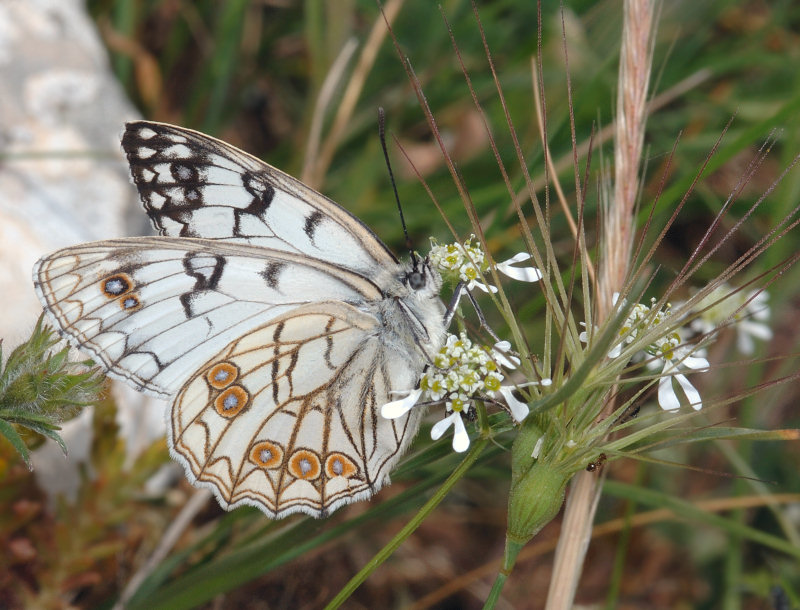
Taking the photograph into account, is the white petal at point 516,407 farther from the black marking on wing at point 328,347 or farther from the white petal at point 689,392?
the black marking on wing at point 328,347

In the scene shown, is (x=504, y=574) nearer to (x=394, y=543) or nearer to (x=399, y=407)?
(x=394, y=543)

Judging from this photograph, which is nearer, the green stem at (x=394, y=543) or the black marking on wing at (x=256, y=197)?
the green stem at (x=394, y=543)

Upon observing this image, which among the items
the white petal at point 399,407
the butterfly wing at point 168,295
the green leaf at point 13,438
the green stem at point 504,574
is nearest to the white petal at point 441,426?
the white petal at point 399,407

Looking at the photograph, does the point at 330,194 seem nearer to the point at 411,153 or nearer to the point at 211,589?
the point at 411,153

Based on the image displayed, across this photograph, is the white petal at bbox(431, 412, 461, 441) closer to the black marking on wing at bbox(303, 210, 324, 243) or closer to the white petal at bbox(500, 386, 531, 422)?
the white petal at bbox(500, 386, 531, 422)

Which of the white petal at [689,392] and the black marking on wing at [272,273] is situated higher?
the black marking on wing at [272,273]

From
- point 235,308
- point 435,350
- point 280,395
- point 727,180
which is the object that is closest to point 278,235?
point 235,308

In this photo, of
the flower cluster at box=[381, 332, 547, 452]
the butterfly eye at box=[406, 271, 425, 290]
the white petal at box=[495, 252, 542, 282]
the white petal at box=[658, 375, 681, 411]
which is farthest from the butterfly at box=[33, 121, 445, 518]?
the white petal at box=[658, 375, 681, 411]
